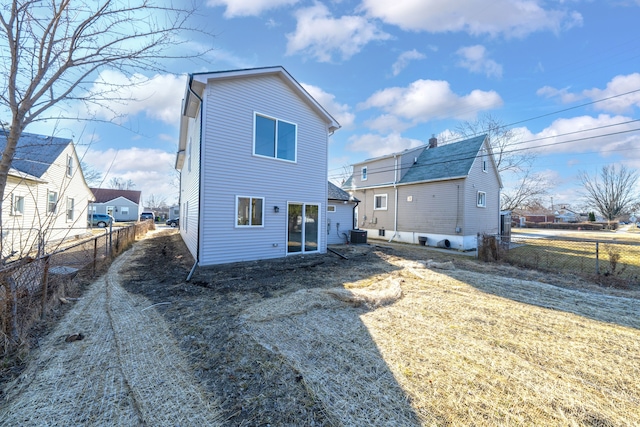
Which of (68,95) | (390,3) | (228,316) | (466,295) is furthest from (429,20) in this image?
(228,316)

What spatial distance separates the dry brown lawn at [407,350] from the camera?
7.23 ft

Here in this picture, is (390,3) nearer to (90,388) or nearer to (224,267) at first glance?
(224,267)

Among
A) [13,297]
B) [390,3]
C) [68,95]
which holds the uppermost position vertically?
[390,3]

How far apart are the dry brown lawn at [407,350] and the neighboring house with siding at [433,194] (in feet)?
27.5

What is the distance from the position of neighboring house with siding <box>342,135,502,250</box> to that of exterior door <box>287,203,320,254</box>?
8.01 m

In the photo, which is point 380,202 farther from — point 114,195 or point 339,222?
point 114,195

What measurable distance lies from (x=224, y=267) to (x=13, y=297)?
15.6ft

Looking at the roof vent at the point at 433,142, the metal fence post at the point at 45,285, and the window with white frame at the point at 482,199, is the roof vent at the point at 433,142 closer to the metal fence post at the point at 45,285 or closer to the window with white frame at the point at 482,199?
the window with white frame at the point at 482,199

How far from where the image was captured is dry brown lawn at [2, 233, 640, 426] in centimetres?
220

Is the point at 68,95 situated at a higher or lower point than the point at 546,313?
higher

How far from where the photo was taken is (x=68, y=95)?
10.9 feet

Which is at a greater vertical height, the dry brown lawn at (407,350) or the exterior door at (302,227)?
the exterior door at (302,227)

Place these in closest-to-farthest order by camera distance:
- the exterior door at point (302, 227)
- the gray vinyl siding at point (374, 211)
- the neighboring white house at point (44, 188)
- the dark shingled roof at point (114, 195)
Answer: the exterior door at point (302, 227)
the neighboring white house at point (44, 188)
the gray vinyl siding at point (374, 211)
the dark shingled roof at point (114, 195)

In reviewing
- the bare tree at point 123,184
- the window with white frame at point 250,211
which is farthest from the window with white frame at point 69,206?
the bare tree at point 123,184
